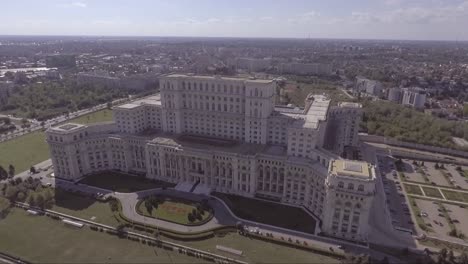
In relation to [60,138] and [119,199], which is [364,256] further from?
[60,138]

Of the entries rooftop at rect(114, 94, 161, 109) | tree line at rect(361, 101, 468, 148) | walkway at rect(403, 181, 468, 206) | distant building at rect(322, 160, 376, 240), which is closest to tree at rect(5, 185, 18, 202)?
rooftop at rect(114, 94, 161, 109)

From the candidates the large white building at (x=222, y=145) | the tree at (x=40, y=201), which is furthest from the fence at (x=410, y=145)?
the tree at (x=40, y=201)

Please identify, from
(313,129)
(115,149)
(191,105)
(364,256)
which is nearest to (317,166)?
(313,129)

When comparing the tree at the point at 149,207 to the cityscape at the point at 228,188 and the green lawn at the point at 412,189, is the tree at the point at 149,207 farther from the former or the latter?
the green lawn at the point at 412,189

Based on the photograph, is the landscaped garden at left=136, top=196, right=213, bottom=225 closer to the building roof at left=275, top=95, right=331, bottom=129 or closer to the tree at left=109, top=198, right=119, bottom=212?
the tree at left=109, top=198, right=119, bottom=212

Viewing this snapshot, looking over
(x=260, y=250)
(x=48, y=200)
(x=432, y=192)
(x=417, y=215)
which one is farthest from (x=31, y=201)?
(x=432, y=192)

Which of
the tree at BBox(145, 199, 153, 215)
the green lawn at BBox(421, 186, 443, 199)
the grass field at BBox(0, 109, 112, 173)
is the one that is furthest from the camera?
the grass field at BBox(0, 109, 112, 173)

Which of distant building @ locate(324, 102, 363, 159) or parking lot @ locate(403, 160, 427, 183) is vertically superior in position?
distant building @ locate(324, 102, 363, 159)

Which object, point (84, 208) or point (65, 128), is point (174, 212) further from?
point (65, 128)
